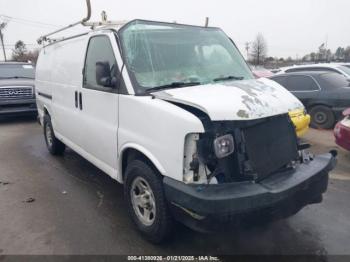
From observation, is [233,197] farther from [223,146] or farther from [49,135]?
[49,135]

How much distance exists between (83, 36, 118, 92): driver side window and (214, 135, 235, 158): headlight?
1395 mm

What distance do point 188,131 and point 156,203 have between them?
31.7 inches

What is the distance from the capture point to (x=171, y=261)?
3.11 m

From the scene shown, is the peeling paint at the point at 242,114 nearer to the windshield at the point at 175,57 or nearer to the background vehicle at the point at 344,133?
the windshield at the point at 175,57

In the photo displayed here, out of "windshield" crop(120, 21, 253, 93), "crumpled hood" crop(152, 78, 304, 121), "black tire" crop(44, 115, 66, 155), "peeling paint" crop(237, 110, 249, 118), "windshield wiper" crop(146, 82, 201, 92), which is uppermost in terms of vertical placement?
"windshield" crop(120, 21, 253, 93)

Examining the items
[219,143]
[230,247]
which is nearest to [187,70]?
[219,143]

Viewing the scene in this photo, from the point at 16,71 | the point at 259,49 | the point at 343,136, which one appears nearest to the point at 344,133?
the point at 343,136

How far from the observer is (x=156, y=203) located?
3.12 meters

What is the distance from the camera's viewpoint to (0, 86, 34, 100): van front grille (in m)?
10.4

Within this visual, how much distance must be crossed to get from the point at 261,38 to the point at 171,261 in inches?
2257

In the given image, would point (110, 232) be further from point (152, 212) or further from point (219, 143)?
point (219, 143)

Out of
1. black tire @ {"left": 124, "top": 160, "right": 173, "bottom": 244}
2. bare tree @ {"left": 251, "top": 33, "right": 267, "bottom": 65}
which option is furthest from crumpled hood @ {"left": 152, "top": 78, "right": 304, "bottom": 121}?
bare tree @ {"left": 251, "top": 33, "right": 267, "bottom": 65}

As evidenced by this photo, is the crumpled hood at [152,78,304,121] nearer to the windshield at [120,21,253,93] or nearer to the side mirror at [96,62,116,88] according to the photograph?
the windshield at [120,21,253,93]

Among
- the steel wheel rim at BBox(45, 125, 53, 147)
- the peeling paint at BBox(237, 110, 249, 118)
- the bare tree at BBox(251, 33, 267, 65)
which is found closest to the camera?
the peeling paint at BBox(237, 110, 249, 118)
